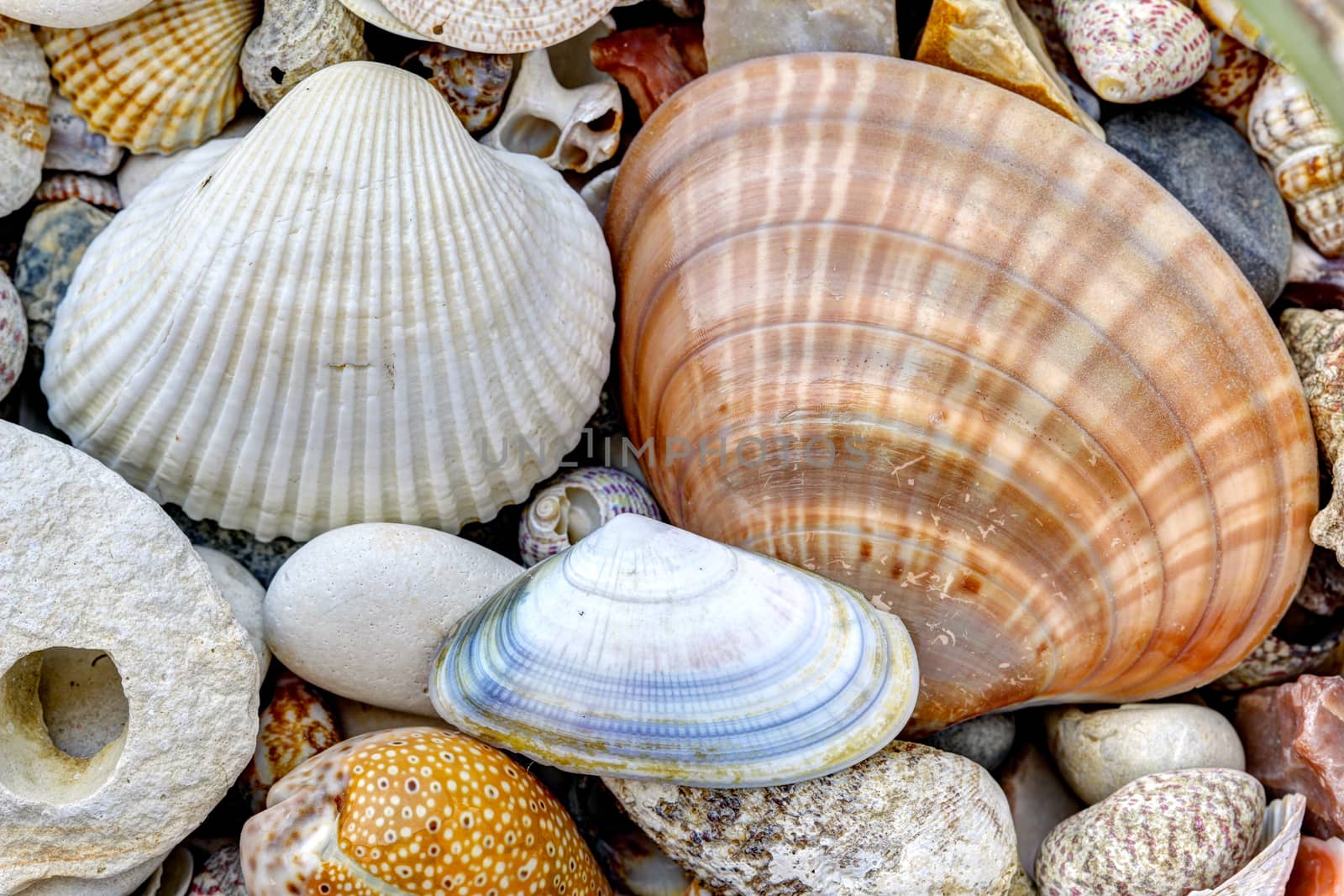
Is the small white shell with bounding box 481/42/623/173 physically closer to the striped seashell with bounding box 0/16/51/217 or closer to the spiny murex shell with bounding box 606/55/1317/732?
the spiny murex shell with bounding box 606/55/1317/732

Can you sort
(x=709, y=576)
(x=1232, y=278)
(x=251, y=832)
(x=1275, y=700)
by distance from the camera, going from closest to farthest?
(x=251, y=832)
(x=709, y=576)
(x=1232, y=278)
(x=1275, y=700)

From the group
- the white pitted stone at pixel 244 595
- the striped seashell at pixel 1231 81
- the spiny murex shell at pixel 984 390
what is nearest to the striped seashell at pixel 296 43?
the spiny murex shell at pixel 984 390

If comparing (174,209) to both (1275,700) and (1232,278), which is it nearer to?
(1232,278)

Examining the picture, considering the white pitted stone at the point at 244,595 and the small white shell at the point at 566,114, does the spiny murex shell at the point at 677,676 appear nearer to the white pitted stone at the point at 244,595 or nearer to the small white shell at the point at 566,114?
the white pitted stone at the point at 244,595

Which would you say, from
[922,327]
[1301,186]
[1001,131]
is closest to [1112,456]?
[922,327]

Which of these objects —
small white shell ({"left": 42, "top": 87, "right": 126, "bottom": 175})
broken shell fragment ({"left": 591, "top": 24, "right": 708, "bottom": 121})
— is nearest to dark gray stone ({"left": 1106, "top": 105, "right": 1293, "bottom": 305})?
broken shell fragment ({"left": 591, "top": 24, "right": 708, "bottom": 121})

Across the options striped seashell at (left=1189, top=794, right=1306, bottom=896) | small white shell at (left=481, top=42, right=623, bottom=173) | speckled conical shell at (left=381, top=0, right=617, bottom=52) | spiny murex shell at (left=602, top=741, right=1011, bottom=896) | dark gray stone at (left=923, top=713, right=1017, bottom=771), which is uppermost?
speckled conical shell at (left=381, top=0, right=617, bottom=52)

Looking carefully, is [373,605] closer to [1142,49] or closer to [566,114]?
[566,114]
